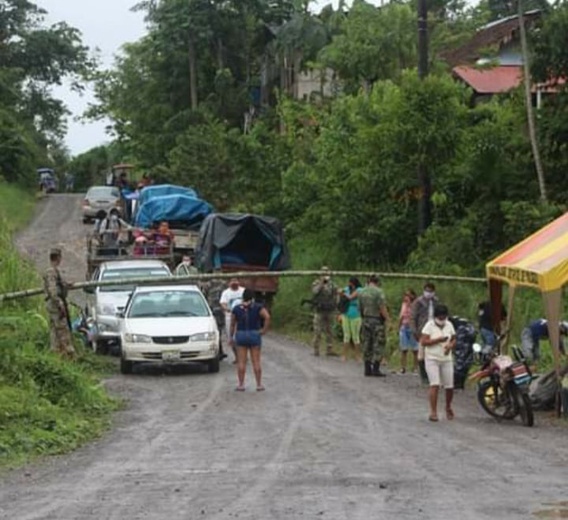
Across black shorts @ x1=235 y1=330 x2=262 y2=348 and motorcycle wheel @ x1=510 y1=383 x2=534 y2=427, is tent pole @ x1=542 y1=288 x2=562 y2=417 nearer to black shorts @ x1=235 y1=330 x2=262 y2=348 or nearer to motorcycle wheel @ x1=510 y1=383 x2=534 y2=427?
motorcycle wheel @ x1=510 y1=383 x2=534 y2=427

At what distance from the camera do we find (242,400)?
20.5 meters

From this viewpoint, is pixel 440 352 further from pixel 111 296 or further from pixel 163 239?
pixel 163 239

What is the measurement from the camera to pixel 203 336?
24.2m

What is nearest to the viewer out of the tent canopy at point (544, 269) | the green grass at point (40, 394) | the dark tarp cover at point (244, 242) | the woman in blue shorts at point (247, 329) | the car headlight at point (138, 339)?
the green grass at point (40, 394)

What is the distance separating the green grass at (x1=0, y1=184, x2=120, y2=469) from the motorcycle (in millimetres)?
5366

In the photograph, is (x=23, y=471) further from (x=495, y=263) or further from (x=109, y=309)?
(x=109, y=309)

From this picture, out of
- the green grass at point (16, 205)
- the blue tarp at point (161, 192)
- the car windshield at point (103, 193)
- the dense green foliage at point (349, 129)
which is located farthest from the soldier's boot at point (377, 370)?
the car windshield at point (103, 193)

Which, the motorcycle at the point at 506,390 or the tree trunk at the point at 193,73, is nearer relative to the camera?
the motorcycle at the point at 506,390

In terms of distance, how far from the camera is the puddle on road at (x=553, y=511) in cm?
1091

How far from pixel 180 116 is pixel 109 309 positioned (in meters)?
41.0

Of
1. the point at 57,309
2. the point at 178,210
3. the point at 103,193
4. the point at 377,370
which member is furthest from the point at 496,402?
the point at 103,193

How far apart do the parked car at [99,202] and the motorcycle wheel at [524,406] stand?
42.2 meters

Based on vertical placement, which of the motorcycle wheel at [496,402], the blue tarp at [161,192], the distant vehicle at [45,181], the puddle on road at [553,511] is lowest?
the motorcycle wheel at [496,402]

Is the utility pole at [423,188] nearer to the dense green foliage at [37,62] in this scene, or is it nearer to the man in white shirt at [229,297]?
the man in white shirt at [229,297]
